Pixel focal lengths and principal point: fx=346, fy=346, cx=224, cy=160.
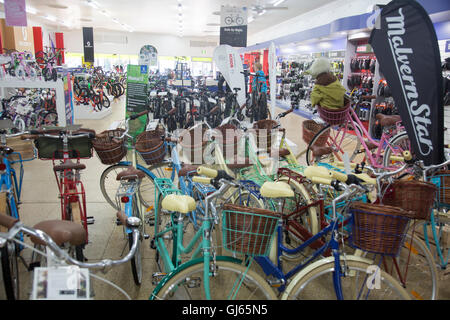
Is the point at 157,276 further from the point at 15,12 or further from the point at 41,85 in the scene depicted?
the point at 15,12

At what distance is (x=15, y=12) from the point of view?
7965 mm

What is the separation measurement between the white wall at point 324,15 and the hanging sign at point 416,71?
719 cm

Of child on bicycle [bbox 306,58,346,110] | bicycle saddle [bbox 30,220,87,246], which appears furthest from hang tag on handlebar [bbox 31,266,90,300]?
child on bicycle [bbox 306,58,346,110]

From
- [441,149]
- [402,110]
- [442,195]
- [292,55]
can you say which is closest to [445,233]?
[442,195]

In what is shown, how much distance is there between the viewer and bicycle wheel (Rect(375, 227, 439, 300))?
2117 mm

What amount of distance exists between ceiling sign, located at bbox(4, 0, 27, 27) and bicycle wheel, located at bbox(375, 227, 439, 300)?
8870 mm

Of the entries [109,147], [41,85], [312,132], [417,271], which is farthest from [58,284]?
[41,85]

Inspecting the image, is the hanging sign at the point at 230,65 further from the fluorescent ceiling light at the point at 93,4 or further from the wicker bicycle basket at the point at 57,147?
the fluorescent ceiling light at the point at 93,4

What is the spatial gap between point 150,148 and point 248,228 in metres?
1.77

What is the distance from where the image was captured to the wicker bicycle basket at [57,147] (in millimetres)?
2807

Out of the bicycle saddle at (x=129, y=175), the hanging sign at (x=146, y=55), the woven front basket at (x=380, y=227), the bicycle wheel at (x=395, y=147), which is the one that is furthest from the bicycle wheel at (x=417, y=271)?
the hanging sign at (x=146, y=55)

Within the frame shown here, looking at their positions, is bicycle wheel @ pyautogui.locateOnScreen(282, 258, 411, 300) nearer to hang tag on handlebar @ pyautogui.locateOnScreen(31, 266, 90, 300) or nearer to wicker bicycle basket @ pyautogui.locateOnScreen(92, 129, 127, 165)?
hang tag on handlebar @ pyautogui.locateOnScreen(31, 266, 90, 300)
